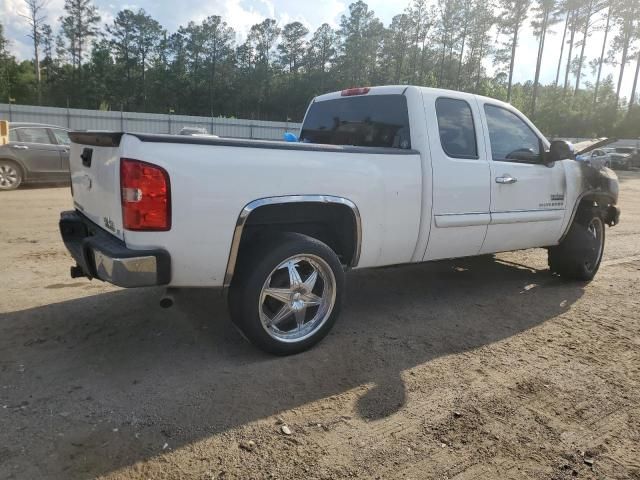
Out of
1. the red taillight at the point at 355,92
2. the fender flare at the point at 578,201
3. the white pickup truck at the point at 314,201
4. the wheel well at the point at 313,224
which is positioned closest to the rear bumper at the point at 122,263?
the white pickup truck at the point at 314,201

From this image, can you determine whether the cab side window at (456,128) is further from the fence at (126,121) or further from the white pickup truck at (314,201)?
the fence at (126,121)

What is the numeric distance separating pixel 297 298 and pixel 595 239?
4008mm

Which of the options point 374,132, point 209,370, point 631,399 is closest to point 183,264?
point 209,370

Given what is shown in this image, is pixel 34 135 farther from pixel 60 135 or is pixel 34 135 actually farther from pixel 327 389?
pixel 327 389

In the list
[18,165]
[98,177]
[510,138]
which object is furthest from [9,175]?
[510,138]

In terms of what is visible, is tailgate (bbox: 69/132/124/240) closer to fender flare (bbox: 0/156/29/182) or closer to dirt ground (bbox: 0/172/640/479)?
dirt ground (bbox: 0/172/640/479)

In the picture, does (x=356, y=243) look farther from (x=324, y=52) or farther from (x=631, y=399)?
(x=324, y=52)

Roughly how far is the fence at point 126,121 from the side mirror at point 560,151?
2753 cm

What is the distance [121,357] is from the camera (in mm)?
3545

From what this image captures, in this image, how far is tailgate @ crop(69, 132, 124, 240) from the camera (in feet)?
10.1

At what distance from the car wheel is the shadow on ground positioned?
8216 mm

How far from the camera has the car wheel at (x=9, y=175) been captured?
1106cm

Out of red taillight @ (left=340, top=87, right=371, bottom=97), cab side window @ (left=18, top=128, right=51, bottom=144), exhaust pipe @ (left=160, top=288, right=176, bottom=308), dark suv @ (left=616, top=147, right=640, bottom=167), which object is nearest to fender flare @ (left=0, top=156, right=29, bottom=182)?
cab side window @ (left=18, top=128, right=51, bottom=144)

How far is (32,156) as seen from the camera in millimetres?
11422
